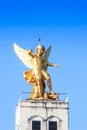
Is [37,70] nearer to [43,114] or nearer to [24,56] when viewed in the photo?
[24,56]

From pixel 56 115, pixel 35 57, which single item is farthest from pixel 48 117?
pixel 35 57

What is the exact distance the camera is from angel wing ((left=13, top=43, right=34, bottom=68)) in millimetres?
60938

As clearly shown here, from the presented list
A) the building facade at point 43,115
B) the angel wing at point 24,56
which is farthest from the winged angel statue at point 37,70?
the building facade at point 43,115

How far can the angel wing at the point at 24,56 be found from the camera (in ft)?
200

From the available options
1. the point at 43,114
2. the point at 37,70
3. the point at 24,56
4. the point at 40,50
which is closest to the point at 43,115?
the point at 43,114

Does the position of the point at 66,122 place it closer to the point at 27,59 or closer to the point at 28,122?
the point at 28,122

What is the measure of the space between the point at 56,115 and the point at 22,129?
3.35 metres

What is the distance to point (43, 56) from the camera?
60969 mm

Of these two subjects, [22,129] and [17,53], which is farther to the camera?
[17,53]

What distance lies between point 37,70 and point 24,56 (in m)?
1.98

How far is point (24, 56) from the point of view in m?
61.2

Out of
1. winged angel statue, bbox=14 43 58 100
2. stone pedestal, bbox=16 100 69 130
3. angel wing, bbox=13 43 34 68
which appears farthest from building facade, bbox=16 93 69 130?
angel wing, bbox=13 43 34 68

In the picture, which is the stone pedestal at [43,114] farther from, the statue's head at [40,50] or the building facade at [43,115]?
the statue's head at [40,50]

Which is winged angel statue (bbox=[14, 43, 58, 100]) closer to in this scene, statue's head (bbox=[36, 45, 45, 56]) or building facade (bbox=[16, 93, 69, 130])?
statue's head (bbox=[36, 45, 45, 56])
